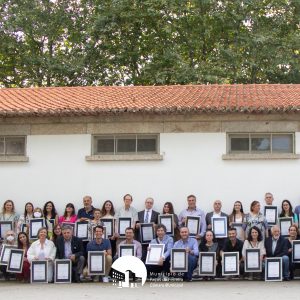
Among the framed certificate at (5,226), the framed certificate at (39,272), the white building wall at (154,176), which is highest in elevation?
the white building wall at (154,176)

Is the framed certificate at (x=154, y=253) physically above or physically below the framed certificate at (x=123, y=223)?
below

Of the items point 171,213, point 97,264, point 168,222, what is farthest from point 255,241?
point 97,264

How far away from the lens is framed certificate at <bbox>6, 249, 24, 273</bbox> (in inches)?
471

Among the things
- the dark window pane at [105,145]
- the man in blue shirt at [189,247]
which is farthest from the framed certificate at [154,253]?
the dark window pane at [105,145]

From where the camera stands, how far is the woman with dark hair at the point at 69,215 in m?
13.2

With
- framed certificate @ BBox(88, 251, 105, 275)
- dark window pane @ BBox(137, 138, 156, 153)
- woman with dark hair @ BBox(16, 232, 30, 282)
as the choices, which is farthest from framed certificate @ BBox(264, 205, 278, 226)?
woman with dark hair @ BBox(16, 232, 30, 282)

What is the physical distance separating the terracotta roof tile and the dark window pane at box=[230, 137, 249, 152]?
79 cm

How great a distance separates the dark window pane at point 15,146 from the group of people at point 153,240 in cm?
149

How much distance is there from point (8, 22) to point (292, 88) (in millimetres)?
13964

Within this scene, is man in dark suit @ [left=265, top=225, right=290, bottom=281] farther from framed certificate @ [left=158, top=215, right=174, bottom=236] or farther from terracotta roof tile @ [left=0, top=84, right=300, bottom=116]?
terracotta roof tile @ [left=0, top=84, right=300, bottom=116]

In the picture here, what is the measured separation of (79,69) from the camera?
25.5 m

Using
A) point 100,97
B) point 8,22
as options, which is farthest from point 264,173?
point 8,22

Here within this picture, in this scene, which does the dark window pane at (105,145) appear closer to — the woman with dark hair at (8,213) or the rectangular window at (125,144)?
the rectangular window at (125,144)

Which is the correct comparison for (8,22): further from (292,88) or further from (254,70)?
(292,88)
